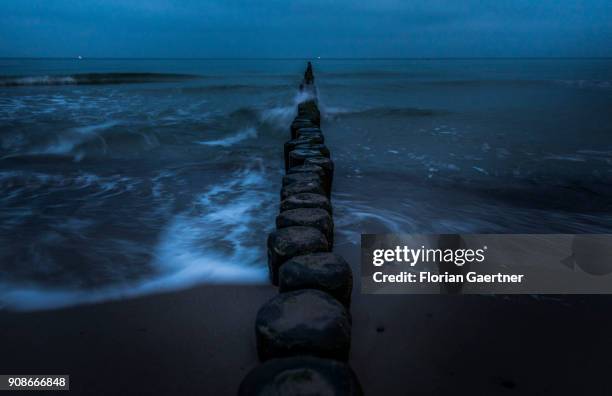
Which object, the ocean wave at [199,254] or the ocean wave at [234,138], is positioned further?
the ocean wave at [234,138]

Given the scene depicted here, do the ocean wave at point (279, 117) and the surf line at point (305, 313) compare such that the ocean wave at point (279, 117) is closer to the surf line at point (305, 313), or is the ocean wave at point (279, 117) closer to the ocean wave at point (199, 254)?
the ocean wave at point (199, 254)

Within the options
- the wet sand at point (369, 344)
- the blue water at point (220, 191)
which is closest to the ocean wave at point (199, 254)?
the blue water at point (220, 191)

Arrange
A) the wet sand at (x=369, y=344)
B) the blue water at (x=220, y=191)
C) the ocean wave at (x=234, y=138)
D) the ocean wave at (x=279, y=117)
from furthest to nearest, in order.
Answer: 1. the ocean wave at (x=279, y=117)
2. the ocean wave at (x=234, y=138)
3. the blue water at (x=220, y=191)
4. the wet sand at (x=369, y=344)

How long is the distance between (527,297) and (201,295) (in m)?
2.06

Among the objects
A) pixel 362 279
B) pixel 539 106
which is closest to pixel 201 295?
pixel 362 279

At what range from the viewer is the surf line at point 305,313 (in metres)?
1.28

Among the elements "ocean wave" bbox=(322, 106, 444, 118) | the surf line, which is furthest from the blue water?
"ocean wave" bbox=(322, 106, 444, 118)

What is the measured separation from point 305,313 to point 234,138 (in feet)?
24.3

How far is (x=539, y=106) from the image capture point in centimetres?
1430

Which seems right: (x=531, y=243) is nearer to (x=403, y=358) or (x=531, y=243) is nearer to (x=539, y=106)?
(x=403, y=358)

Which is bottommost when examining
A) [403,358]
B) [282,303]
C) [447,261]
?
[403,358]

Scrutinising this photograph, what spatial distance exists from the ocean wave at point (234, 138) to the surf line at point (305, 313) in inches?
221

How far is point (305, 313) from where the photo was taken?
1.53 m

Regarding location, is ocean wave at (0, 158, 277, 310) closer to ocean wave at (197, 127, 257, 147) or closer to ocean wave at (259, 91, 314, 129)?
ocean wave at (197, 127, 257, 147)
